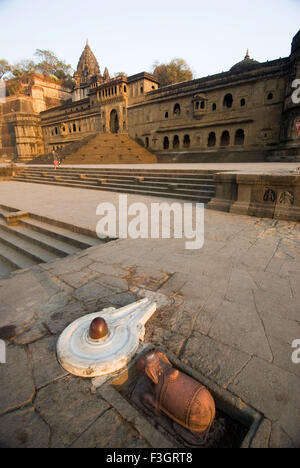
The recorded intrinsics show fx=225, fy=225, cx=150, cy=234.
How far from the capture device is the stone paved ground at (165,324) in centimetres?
117

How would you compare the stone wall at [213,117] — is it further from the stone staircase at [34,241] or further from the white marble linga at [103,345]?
the white marble linga at [103,345]

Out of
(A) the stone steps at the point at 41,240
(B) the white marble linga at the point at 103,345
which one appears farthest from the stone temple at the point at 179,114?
(B) the white marble linga at the point at 103,345

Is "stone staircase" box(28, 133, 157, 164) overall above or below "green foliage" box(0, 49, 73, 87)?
below

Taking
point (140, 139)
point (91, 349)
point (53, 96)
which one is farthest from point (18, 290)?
point (53, 96)

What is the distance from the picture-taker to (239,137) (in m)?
24.5

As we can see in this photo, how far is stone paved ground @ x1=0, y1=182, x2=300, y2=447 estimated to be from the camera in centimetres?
117

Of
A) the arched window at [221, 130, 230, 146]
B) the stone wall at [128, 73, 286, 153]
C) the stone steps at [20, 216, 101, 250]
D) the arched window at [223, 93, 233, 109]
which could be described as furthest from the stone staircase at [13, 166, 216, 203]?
the arched window at [223, 93, 233, 109]

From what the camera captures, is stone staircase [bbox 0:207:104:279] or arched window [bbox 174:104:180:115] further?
arched window [bbox 174:104:180:115]

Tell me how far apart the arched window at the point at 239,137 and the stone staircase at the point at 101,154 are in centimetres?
921

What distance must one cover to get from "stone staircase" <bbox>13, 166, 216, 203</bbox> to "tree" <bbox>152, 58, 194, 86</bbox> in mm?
34504

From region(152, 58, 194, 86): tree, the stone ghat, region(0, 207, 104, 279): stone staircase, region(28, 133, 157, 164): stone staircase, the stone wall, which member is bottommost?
region(0, 207, 104, 279): stone staircase

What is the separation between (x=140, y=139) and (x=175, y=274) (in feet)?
103

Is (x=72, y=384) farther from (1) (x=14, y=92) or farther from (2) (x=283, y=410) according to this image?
(1) (x=14, y=92)

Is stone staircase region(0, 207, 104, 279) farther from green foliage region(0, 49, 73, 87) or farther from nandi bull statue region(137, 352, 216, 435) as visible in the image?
green foliage region(0, 49, 73, 87)
